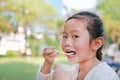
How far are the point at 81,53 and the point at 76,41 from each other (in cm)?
3

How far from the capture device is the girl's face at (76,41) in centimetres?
73

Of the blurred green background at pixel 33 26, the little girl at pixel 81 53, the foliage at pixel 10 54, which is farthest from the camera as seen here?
the foliage at pixel 10 54

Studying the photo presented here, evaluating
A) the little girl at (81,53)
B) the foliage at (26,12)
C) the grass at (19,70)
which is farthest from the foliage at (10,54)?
the little girl at (81,53)

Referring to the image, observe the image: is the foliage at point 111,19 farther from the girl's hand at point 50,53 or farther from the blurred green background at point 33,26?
the girl's hand at point 50,53

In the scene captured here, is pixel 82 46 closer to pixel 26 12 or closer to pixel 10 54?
pixel 10 54

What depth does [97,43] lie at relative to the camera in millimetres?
790

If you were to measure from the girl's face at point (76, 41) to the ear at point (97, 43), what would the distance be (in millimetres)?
14

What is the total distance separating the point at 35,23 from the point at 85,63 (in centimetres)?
891

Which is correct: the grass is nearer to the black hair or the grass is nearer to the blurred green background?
the blurred green background

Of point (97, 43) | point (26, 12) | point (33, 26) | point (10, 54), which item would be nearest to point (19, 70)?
point (10, 54)

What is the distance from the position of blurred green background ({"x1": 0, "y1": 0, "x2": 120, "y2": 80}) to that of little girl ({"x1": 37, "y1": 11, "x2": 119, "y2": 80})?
733 centimetres

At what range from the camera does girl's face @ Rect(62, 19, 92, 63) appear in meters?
0.73

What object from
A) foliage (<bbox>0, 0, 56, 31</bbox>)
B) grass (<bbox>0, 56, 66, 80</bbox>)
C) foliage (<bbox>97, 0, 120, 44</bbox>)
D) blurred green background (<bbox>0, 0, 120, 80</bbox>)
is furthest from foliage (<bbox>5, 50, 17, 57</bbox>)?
foliage (<bbox>97, 0, 120, 44</bbox>)

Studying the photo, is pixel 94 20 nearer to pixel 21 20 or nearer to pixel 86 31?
pixel 86 31
